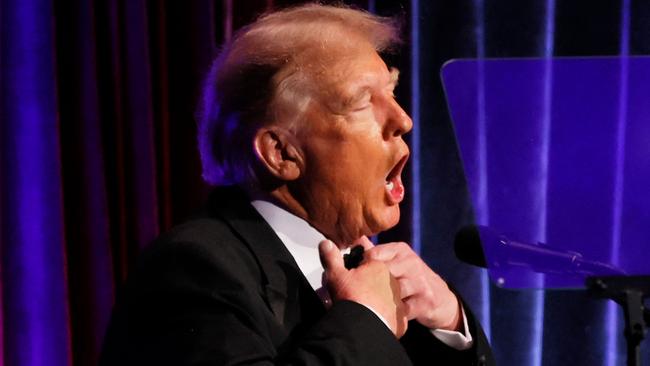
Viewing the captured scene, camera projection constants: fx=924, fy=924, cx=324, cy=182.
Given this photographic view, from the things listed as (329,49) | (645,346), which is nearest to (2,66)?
(329,49)

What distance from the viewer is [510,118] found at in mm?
1143

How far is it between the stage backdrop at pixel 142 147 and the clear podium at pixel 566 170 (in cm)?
135

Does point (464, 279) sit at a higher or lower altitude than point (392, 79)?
lower

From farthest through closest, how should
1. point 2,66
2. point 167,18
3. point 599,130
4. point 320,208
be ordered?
point 167,18, point 2,66, point 320,208, point 599,130

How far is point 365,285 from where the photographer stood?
123 cm

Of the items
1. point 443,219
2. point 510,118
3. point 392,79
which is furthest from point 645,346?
point 510,118

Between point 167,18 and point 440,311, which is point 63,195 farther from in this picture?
point 440,311

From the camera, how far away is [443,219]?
8.52ft

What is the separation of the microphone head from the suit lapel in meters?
0.22

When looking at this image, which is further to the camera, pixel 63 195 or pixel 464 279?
pixel 464 279

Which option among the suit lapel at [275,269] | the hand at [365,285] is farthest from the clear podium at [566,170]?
the suit lapel at [275,269]

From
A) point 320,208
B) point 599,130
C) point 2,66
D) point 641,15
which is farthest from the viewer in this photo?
point 641,15

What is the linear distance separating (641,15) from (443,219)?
0.80 meters

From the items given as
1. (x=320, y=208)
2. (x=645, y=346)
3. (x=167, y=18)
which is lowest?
(x=645, y=346)
